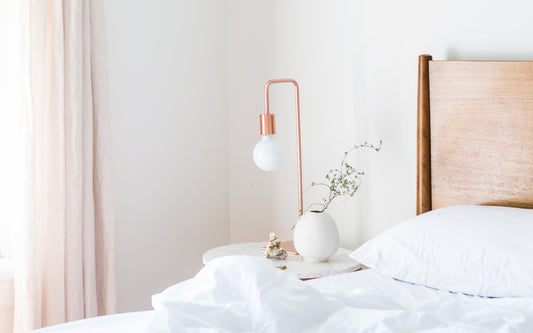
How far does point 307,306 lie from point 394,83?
3.93 ft

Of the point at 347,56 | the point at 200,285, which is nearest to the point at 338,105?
the point at 347,56

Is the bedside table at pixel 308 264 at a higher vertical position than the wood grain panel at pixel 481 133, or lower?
lower

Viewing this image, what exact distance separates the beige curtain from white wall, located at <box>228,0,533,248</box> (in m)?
0.74

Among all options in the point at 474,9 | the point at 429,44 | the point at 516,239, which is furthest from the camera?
the point at 429,44

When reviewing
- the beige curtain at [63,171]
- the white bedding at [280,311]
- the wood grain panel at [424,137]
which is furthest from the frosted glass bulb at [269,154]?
the white bedding at [280,311]

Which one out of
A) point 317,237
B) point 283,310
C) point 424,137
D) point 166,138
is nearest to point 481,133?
point 424,137

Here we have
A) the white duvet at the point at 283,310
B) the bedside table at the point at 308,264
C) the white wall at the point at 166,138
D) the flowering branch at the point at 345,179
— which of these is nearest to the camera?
the white duvet at the point at 283,310

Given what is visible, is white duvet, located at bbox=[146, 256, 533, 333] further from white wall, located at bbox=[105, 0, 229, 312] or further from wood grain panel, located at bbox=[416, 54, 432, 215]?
white wall, located at bbox=[105, 0, 229, 312]

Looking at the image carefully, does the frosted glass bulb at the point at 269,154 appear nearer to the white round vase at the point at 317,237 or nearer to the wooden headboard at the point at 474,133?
the white round vase at the point at 317,237

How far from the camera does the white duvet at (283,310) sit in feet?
3.26

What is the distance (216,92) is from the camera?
2723mm

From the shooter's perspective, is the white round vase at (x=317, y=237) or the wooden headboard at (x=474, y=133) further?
the white round vase at (x=317, y=237)

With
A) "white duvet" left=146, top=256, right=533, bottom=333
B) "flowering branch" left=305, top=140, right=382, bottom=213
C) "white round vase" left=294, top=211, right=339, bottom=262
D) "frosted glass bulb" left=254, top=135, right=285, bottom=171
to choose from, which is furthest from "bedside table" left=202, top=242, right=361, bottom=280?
"white duvet" left=146, top=256, right=533, bottom=333

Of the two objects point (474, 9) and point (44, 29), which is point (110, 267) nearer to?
point (44, 29)
